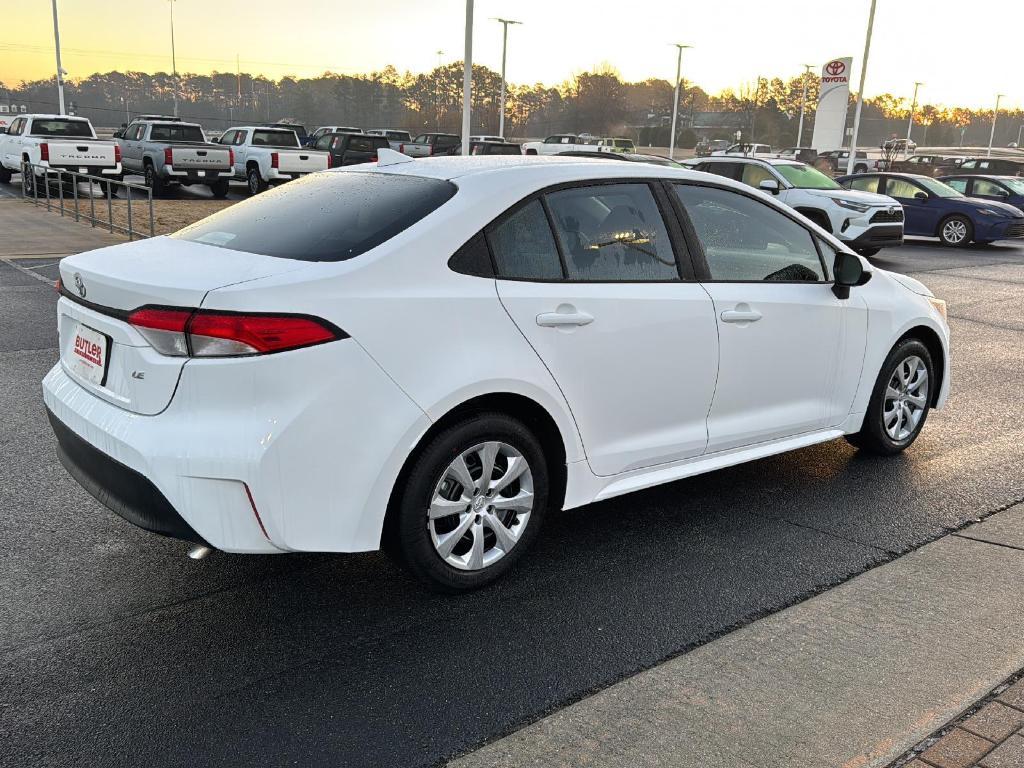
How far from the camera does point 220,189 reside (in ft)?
81.3

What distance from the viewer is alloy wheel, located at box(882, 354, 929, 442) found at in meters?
5.45

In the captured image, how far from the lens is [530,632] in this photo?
3.47m

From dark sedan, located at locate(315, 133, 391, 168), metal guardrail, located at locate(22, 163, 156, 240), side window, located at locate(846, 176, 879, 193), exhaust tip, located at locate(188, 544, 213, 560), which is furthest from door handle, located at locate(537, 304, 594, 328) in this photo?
dark sedan, located at locate(315, 133, 391, 168)

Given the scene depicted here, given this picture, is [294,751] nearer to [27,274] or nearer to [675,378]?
[675,378]

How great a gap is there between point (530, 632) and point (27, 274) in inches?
404

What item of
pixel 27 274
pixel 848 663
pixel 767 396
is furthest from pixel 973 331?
pixel 27 274

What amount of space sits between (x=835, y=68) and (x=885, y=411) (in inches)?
1731

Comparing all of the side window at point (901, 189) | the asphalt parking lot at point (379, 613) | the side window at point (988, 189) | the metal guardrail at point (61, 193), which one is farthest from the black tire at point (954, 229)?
the asphalt parking lot at point (379, 613)

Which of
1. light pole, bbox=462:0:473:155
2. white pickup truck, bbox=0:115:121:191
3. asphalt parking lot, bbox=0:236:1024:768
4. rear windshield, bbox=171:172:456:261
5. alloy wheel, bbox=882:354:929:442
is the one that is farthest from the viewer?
white pickup truck, bbox=0:115:121:191

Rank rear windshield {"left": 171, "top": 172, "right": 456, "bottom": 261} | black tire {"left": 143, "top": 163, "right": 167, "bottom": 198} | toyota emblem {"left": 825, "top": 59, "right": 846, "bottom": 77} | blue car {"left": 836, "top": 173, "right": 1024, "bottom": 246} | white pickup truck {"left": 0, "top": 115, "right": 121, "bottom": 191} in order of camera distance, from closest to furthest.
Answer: rear windshield {"left": 171, "top": 172, "right": 456, "bottom": 261} < blue car {"left": 836, "top": 173, "right": 1024, "bottom": 246} < white pickup truck {"left": 0, "top": 115, "right": 121, "bottom": 191} < black tire {"left": 143, "top": 163, "right": 167, "bottom": 198} < toyota emblem {"left": 825, "top": 59, "right": 846, "bottom": 77}

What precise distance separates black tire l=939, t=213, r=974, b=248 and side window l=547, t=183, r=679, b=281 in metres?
18.7

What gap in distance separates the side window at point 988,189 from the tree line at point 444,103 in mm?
69110

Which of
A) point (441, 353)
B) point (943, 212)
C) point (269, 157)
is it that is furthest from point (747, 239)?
point (269, 157)

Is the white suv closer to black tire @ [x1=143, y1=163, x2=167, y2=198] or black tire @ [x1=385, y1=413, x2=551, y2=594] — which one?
black tire @ [x1=385, y1=413, x2=551, y2=594]
